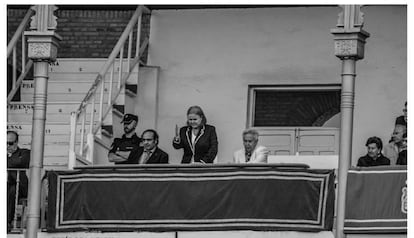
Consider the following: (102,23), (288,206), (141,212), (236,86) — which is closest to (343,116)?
(288,206)

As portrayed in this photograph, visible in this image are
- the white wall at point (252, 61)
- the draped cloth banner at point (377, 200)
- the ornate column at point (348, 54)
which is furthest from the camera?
the white wall at point (252, 61)

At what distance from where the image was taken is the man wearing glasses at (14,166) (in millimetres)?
22391

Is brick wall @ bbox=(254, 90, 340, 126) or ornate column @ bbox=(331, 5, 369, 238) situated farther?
brick wall @ bbox=(254, 90, 340, 126)

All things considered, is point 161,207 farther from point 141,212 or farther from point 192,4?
point 192,4

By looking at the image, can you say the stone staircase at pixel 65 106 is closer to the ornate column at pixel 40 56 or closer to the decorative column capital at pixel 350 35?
the ornate column at pixel 40 56

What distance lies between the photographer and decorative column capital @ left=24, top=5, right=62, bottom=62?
74.6ft

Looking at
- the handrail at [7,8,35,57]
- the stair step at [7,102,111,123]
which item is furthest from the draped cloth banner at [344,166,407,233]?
the handrail at [7,8,35,57]

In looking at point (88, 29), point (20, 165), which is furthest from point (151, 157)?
point (88, 29)

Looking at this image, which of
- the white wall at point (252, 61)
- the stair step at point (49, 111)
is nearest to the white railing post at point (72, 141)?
the stair step at point (49, 111)

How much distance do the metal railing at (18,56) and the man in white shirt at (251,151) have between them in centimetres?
505

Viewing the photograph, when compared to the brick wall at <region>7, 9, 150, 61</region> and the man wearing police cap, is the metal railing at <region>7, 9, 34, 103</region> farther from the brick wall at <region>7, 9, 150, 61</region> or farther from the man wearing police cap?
the man wearing police cap

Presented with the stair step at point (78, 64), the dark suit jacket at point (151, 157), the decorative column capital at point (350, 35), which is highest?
the decorative column capital at point (350, 35)

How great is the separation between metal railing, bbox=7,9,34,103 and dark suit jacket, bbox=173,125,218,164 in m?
4.27

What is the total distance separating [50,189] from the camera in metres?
22.3
